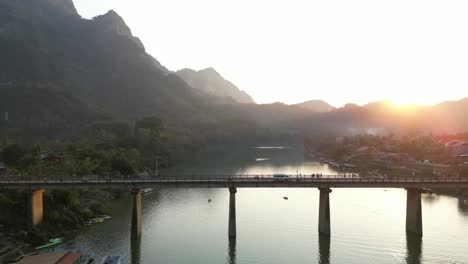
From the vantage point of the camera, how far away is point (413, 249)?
54062 millimetres

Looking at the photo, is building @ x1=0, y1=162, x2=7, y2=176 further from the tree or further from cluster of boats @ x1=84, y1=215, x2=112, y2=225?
cluster of boats @ x1=84, y1=215, x2=112, y2=225

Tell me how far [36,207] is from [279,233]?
3593 centimetres

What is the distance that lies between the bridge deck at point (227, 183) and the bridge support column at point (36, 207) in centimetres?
120

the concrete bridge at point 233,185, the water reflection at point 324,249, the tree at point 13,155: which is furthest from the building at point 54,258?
the tree at point 13,155

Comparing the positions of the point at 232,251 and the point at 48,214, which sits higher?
the point at 48,214

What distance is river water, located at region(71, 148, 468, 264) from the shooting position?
166ft

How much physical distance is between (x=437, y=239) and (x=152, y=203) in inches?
2119

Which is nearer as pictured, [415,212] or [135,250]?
[135,250]

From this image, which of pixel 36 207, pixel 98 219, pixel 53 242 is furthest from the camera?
pixel 98 219

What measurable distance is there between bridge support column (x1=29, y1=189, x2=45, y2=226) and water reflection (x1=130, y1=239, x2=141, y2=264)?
1352cm

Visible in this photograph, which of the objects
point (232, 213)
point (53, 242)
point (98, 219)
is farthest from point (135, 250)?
point (98, 219)

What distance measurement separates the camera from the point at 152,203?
3221 inches

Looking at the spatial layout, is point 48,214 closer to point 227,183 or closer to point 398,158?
point 227,183

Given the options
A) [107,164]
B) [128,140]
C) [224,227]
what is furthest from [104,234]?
[128,140]
